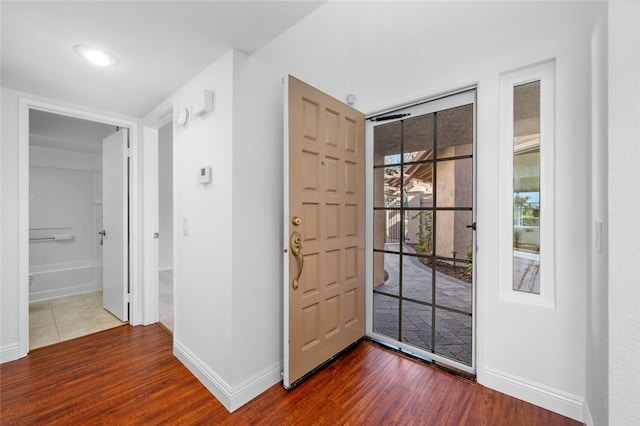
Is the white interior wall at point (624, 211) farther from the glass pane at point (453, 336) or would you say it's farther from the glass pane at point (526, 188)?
the glass pane at point (453, 336)

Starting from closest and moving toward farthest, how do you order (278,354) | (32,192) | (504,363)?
1. (504,363)
2. (278,354)
3. (32,192)

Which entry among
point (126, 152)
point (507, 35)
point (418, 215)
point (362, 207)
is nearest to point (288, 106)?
point (362, 207)

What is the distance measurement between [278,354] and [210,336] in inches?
19.8

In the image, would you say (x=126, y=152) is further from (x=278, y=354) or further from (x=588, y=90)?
(x=588, y=90)

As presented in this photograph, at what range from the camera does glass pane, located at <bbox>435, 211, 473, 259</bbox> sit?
196 cm

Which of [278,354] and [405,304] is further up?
[405,304]

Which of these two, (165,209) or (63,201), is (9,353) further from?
(165,209)

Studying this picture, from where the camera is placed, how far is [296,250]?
5.82 ft

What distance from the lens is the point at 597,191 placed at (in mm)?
1275

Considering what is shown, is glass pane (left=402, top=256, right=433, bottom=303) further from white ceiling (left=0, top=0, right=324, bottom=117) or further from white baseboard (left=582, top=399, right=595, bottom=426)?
white ceiling (left=0, top=0, right=324, bottom=117)

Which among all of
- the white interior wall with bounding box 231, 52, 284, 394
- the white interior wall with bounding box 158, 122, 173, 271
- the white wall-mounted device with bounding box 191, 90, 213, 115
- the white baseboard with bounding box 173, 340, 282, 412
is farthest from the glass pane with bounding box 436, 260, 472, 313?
the white interior wall with bounding box 158, 122, 173, 271

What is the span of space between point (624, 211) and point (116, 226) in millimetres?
3996

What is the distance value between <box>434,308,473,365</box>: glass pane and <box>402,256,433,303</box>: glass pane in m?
0.17

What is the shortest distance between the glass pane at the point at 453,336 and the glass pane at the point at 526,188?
54 centimetres
